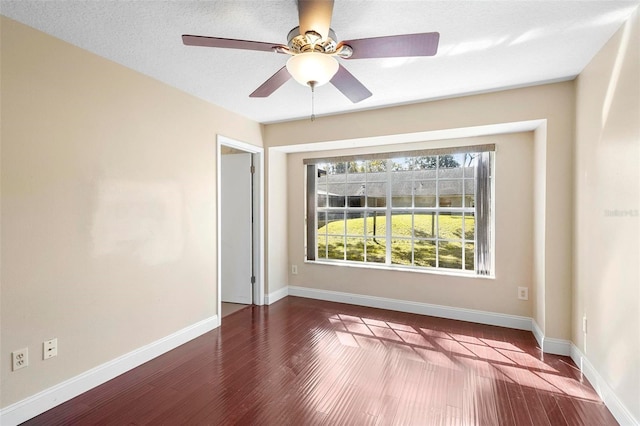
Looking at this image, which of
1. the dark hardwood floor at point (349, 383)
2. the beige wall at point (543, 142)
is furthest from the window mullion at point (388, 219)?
the dark hardwood floor at point (349, 383)

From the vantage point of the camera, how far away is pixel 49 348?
2078 mm

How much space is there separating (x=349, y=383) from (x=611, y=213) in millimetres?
2184

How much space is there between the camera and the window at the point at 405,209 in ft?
12.0

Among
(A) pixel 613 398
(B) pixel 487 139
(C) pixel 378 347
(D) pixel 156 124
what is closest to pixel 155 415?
(C) pixel 378 347

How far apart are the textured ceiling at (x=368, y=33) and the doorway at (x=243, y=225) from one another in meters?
1.41

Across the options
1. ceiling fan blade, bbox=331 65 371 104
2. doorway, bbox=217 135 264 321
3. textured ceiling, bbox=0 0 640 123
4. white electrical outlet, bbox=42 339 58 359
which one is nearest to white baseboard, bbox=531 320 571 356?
textured ceiling, bbox=0 0 640 123

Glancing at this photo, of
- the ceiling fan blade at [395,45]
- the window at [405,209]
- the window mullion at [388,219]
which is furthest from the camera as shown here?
the window mullion at [388,219]

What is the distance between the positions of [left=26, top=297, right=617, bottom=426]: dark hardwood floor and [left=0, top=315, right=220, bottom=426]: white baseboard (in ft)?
0.20

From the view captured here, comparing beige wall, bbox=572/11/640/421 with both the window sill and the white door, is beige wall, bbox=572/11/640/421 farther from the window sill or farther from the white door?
the white door

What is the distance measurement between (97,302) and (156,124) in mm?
1575

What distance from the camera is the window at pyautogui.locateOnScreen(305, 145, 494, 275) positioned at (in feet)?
12.0

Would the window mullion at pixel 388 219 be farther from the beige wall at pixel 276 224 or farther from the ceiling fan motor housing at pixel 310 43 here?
the ceiling fan motor housing at pixel 310 43

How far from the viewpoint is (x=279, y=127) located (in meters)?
4.19

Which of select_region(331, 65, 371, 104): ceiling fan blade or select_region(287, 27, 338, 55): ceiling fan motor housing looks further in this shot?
select_region(331, 65, 371, 104): ceiling fan blade
